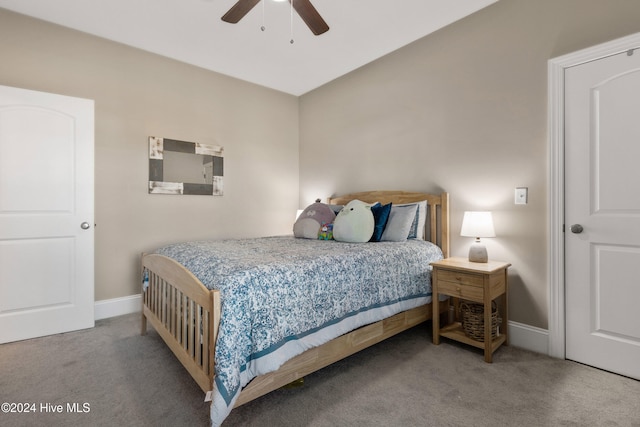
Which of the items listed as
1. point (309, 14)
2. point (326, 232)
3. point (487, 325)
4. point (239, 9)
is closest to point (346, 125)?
point (326, 232)

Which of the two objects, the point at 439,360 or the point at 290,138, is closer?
the point at 439,360

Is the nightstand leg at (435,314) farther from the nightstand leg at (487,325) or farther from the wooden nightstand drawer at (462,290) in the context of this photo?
the nightstand leg at (487,325)

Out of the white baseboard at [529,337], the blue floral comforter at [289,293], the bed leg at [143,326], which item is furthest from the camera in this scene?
the bed leg at [143,326]

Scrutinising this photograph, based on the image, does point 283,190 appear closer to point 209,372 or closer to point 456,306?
point 456,306

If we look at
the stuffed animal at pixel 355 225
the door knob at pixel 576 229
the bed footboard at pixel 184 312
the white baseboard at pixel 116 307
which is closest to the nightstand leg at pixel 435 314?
the stuffed animal at pixel 355 225

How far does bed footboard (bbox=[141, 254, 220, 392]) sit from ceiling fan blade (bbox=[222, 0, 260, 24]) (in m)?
1.64

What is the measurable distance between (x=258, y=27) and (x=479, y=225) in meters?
2.57

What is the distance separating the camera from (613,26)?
198cm

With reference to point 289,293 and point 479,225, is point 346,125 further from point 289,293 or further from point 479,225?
point 289,293

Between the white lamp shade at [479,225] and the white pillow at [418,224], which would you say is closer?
the white lamp shade at [479,225]

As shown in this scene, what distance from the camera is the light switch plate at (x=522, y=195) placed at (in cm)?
235

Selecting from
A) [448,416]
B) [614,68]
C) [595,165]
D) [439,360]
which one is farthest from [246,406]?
[614,68]

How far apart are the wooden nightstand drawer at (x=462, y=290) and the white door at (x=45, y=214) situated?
121 inches

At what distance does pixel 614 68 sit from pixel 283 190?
3.49m
